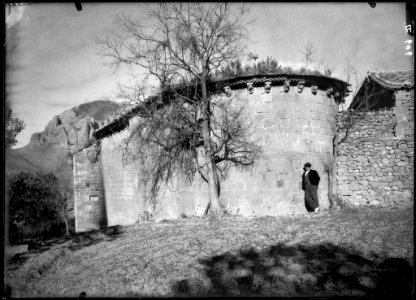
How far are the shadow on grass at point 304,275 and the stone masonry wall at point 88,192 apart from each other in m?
12.8

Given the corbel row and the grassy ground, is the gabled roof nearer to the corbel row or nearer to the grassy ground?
the corbel row

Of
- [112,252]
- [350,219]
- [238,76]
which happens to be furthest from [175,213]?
[350,219]

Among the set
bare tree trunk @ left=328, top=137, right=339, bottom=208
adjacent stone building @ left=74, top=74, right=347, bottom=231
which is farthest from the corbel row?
bare tree trunk @ left=328, top=137, right=339, bottom=208

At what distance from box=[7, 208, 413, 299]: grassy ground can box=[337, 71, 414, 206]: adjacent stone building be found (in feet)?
7.48

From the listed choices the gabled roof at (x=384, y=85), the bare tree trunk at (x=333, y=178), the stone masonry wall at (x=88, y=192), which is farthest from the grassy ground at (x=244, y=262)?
the stone masonry wall at (x=88, y=192)

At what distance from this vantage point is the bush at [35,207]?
61.1ft

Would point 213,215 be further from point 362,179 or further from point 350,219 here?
point 362,179

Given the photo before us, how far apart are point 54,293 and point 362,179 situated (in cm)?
926

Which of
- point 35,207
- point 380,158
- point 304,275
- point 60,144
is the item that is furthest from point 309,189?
point 60,144

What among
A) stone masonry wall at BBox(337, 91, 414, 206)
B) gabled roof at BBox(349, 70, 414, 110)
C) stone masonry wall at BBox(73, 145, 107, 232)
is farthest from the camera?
stone masonry wall at BBox(73, 145, 107, 232)

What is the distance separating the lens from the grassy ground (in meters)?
4.48

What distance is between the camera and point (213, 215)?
9.48m

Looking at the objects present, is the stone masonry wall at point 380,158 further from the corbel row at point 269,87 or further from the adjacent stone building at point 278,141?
the corbel row at point 269,87

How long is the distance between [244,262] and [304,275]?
1.05 meters
